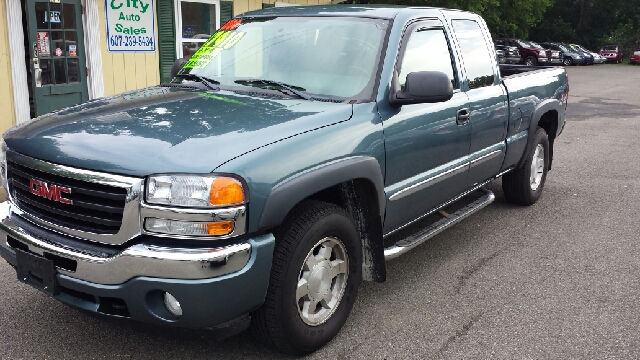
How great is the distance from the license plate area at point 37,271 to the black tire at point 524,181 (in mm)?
4393

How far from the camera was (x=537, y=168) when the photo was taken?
6.30 m

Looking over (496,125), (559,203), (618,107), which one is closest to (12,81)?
(496,125)

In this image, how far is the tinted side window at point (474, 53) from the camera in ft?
15.5

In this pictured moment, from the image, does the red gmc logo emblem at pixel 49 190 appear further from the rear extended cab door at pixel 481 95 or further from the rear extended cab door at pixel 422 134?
the rear extended cab door at pixel 481 95

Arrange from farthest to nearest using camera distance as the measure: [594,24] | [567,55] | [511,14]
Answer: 1. [594,24]
2. [567,55]
3. [511,14]

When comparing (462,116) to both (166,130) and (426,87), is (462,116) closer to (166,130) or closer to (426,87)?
(426,87)

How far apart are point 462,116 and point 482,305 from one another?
132 centimetres

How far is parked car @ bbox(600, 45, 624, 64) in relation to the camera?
44.2 metres

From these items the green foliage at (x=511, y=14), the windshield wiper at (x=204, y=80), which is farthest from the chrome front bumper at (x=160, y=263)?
the green foliage at (x=511, y=14)

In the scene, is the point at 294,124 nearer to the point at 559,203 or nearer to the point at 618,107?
the point at 559,203

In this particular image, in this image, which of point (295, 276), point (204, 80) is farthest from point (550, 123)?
point (295, 276)

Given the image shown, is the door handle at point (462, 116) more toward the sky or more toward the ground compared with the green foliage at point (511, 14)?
more toward the ground

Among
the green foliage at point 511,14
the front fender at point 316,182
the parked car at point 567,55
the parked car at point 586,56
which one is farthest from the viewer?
the parked car at point 586,56

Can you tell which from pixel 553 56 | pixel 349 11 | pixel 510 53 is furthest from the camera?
pixel 553 56
